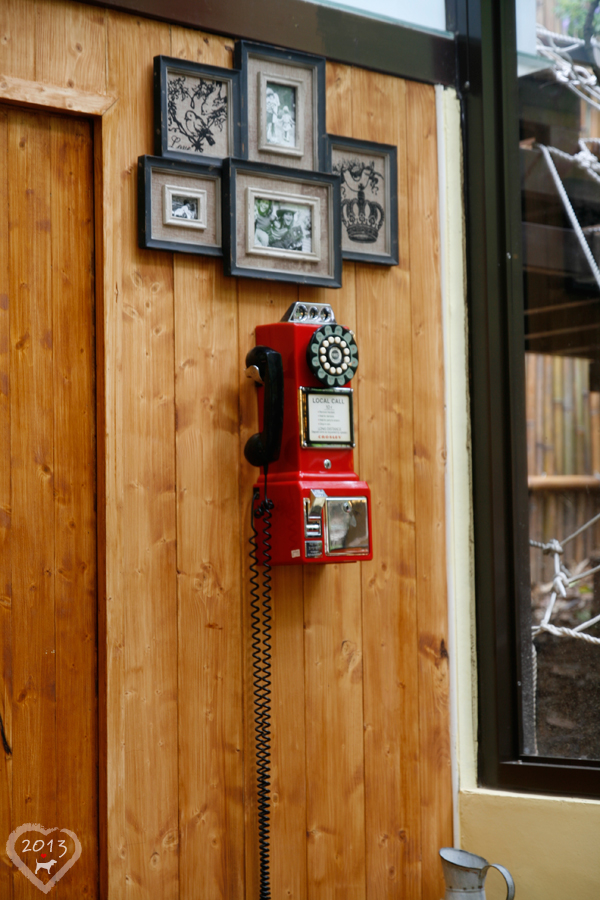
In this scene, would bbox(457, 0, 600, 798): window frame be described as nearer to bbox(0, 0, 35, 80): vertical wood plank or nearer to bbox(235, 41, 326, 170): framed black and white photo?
bbox(235, 41, 326, 170): framed black and white photo

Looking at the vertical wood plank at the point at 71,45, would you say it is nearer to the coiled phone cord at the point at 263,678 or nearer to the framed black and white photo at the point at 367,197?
the framed black and white photo at the point at 367,197

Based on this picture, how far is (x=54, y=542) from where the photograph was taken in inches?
86.4

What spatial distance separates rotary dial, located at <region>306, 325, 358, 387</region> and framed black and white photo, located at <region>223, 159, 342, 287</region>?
0.25 m

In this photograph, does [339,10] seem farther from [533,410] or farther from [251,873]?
[251,873]

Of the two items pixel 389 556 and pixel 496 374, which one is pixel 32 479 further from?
pixel 496 374

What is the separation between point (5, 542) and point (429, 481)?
119 cm

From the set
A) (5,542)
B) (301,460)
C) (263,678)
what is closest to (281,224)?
(301,460)

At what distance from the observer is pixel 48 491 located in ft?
7.20

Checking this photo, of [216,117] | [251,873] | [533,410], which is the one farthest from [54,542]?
[533,410]

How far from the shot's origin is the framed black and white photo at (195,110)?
2.29 metres

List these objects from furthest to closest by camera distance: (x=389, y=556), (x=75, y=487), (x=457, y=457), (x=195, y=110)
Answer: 1. (x=457, y=457)
2. (x=389, y=556)
3. (x=195, y=110)
4. (x=75, y=487)

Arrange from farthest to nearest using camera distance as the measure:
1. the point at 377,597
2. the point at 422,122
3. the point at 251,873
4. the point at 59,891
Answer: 1. the point at 422,122
2. the point at 377,597
3. the point at 251,873
4. the point at 59,891

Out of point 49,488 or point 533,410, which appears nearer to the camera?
point 49,488

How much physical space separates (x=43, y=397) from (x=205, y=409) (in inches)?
16.0
